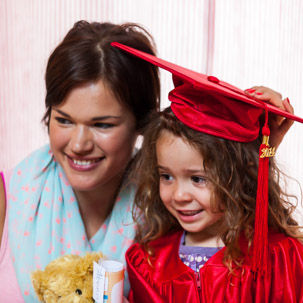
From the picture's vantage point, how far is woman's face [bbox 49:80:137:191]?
1.45 meters

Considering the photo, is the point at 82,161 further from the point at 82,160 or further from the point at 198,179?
the point at 198,179

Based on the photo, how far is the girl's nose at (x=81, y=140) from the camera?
146 centimetres

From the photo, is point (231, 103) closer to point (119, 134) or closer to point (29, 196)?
point (119, 134)

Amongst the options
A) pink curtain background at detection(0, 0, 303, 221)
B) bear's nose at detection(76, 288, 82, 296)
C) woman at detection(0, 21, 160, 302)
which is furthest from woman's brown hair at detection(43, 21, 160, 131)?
pink curtain background at detection(0, 0, 303, 221)

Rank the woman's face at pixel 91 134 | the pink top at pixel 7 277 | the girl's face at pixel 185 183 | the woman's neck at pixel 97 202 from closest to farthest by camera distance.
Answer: the girl's face at pixel 185 183, the woman's face at pixel 91 134, the pink top at pixel 7 277, the woman's neck at pixel 97 202

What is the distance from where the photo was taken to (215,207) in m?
1.37

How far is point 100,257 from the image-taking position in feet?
4.34

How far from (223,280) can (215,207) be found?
8.4 inches

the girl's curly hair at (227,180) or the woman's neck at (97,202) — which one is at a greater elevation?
the girl's curly hair at (227,180)

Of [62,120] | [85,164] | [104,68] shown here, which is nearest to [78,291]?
[85,164]

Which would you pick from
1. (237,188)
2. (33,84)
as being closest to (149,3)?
(33,84)

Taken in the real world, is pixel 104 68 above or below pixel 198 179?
above

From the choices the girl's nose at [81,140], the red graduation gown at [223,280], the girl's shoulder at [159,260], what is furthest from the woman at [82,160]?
the red graduation gown at [223,280]

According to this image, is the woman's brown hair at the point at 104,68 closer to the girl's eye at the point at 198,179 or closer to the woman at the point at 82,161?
the woman at the point at 82,161
